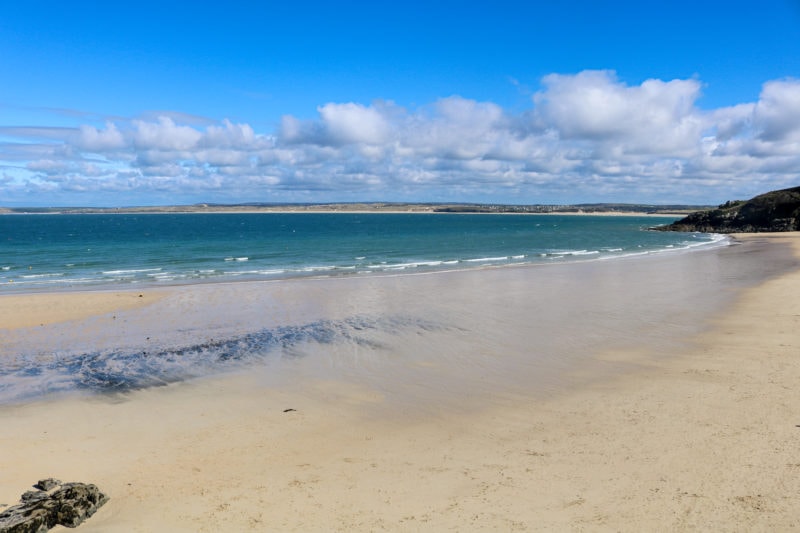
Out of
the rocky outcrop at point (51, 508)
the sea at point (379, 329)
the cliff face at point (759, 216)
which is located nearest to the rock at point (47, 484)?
the rocky outcrop at point (51, 508)

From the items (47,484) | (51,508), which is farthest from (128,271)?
(51,508)

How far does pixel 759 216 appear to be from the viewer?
84.8 m

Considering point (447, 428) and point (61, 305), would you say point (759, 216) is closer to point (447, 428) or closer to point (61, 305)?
point (447, 428)

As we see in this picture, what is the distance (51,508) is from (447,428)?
19.1 feet

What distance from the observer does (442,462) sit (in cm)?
799

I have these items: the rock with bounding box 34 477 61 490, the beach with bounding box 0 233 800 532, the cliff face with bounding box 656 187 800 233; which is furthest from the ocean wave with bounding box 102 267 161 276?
the cliff face with bounding box 656 187 800 233

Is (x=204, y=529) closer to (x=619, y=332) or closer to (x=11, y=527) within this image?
(x=11, y=527)

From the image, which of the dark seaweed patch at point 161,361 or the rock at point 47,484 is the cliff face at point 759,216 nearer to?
the dark seaweed patch at point 161,361

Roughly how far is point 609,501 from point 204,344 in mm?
12858

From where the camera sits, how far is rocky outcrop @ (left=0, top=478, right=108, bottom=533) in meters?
6.06

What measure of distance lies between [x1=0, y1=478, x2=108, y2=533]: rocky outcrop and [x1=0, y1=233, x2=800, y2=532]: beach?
0.20m

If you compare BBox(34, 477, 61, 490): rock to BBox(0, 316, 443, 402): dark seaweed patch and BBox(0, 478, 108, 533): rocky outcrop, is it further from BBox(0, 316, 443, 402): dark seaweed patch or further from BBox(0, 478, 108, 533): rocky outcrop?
BBox(0, 316, 443, 402): dark seaweed patch

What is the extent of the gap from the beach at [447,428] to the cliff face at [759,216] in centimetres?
7434

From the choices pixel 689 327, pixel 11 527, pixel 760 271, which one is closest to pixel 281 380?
pixel 11 527
